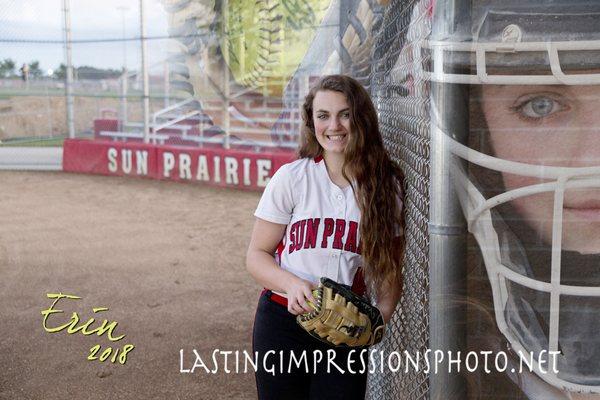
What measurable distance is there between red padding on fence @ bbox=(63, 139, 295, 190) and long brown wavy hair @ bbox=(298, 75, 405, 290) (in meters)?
8.15

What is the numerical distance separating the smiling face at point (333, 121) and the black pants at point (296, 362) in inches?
20.8

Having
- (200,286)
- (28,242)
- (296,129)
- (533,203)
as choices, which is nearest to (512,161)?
(533,203)

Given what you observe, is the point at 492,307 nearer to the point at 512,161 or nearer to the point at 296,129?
the point at 512,161

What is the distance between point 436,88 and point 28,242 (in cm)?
691

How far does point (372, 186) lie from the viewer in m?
2.14

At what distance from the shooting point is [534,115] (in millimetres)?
A: 1604

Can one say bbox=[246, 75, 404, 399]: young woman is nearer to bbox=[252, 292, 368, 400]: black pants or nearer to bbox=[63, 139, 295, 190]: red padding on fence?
bbox=[252, 292, 368, 400]: black pants

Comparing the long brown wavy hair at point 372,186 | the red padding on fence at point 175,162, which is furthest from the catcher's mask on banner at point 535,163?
the red padding on fence at point 175,162

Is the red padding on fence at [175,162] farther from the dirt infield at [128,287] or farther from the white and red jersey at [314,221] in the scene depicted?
the white and red jersey at [314,221]

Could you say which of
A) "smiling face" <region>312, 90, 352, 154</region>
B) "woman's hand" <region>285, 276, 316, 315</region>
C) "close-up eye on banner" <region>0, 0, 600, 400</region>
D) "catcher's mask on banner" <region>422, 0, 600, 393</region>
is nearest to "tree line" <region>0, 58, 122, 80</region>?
"close-up eye on banner" <region>0, 0, 600, 400</region>

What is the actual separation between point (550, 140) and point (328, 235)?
0.77m

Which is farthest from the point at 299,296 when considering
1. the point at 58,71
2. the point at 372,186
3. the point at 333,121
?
Answer: the point at 58,71

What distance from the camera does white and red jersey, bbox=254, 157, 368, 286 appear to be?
2.16 m

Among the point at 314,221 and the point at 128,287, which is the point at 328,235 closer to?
the point at 314,221
